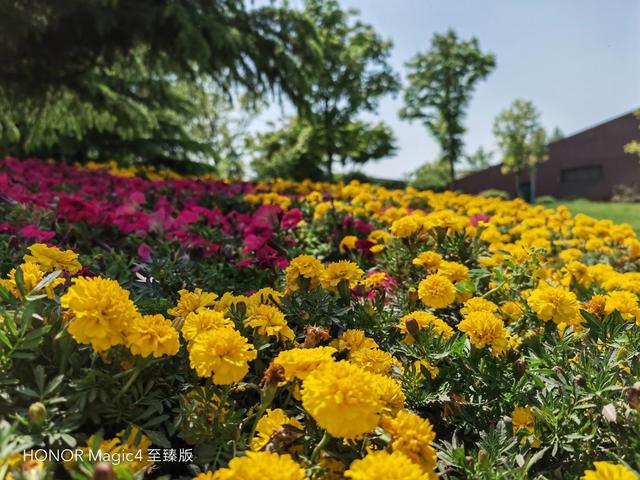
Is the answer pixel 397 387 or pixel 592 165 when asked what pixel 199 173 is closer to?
pixel 397 387

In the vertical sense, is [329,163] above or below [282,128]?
below

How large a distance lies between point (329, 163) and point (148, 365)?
22.7 metres

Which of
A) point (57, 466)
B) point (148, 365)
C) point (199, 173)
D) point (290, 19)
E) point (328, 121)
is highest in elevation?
point (328, 121)

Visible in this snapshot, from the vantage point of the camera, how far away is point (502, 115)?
98.5 ft

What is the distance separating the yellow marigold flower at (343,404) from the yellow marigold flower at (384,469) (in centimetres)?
8

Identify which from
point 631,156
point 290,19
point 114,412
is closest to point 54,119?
point 290,19

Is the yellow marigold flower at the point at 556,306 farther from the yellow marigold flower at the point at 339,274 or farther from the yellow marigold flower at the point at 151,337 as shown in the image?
the yellow marigold flower at the point at 151,337

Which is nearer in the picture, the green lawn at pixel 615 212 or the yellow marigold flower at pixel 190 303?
the yellow marigold flower at pixel 190 303

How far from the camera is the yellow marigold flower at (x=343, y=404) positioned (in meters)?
0.90

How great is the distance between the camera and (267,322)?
52.1 inches

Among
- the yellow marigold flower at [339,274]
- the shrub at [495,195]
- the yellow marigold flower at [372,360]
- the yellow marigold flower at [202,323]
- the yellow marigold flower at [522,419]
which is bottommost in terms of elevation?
the yellow marigold flower at [522,419]

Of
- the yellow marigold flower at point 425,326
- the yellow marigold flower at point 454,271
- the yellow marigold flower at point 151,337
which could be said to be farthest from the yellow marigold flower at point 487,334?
the yellow marigold flower at point 151,337

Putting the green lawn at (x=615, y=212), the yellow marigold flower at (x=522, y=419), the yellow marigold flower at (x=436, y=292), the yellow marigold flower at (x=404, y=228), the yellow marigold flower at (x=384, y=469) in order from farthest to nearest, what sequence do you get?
the green lawn at (x=615, y=212)
the yellow marigold flower at (x=404, y=228)
the yellow marigold flower at (x=436, y=292)
the yellow marigold flower at (x=522, y=419)
the yellow marigold flower at (x=384, y=469)

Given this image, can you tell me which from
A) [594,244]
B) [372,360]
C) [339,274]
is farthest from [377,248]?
[594,244]
